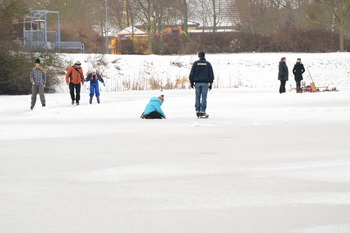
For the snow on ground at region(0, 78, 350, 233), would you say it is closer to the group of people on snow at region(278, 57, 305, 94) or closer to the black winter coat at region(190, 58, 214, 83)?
the black winter coat at region(190, 58, 214, 83)

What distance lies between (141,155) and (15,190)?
9.88 feet

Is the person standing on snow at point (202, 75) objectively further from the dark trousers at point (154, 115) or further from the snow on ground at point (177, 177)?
the snow on ground at point (177, 177)

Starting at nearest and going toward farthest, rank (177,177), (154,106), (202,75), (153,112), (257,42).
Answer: (177,177), (202,75), (154,106), (153,112), (257,42)

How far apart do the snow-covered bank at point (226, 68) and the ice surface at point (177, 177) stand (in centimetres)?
2764

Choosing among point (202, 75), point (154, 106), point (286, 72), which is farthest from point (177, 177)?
point (286, 72)

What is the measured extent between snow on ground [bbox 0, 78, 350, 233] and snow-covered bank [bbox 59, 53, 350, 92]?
1080 inches

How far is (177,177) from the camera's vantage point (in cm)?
773

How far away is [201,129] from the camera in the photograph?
13969mm

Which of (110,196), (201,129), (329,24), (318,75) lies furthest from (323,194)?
(329,24)

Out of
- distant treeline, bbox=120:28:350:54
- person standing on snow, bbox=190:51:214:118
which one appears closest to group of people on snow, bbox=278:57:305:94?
person standing on snow, bbox=190:51:214:118

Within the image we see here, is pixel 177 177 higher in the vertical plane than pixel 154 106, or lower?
lower

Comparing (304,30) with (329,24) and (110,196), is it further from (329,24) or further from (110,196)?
(110,196)

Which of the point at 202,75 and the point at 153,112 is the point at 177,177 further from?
the point at 153,112

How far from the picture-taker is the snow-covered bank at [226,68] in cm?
4453
